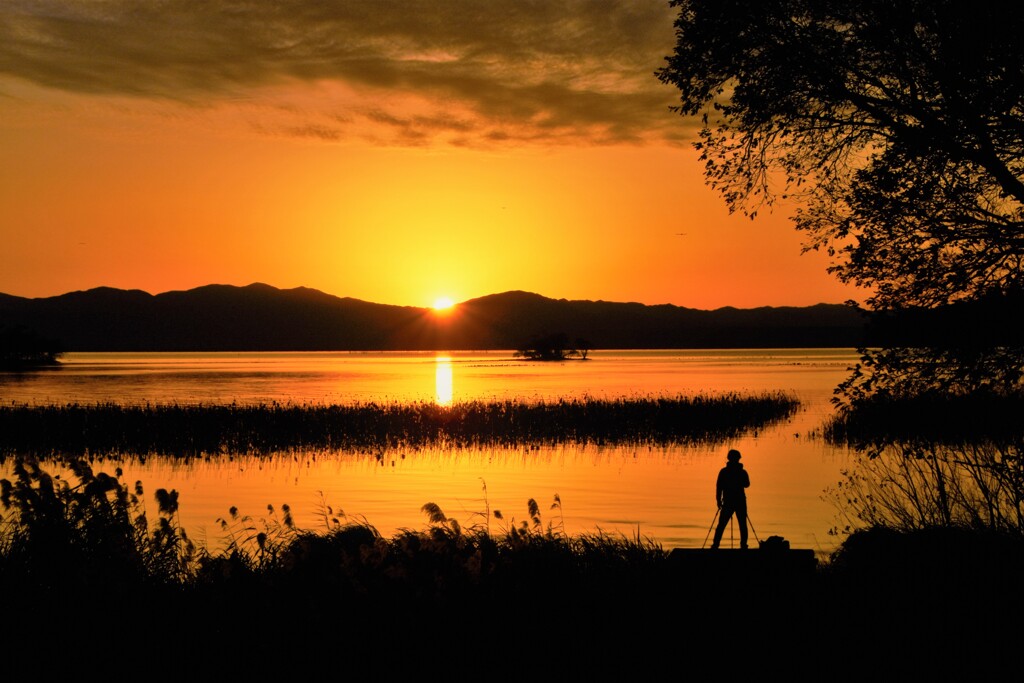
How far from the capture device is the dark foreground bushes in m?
11.5

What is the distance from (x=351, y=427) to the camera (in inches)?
1844

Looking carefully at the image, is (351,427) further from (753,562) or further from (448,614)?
(753,562)

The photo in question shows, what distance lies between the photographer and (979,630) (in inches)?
494

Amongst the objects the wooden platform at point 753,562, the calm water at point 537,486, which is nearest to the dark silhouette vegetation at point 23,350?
the calm water at point 537,486

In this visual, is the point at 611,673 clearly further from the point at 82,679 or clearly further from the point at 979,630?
the point at 82,679

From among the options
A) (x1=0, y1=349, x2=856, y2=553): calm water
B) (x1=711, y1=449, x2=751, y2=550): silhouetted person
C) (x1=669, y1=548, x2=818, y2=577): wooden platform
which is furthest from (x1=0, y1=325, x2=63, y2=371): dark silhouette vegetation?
(x1=669, y1=548, x2=818, y2=577): wooden platform

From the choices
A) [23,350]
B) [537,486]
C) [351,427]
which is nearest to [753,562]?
[537,486]

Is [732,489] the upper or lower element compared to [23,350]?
lower

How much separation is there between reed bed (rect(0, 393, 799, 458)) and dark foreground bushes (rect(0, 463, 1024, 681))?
27094mm

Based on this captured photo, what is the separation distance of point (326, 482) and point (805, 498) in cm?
1633

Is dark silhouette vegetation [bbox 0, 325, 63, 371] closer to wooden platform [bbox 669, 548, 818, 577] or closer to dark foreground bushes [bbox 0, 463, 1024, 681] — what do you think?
dark foreground bushes [bbox 0, 463, 1024, 681]

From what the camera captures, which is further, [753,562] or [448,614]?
[448,614]

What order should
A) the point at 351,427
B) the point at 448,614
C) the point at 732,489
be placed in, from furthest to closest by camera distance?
the point at 351,427, the point at 732,489, the point at 448,614

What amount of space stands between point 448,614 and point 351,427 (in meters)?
34.5
